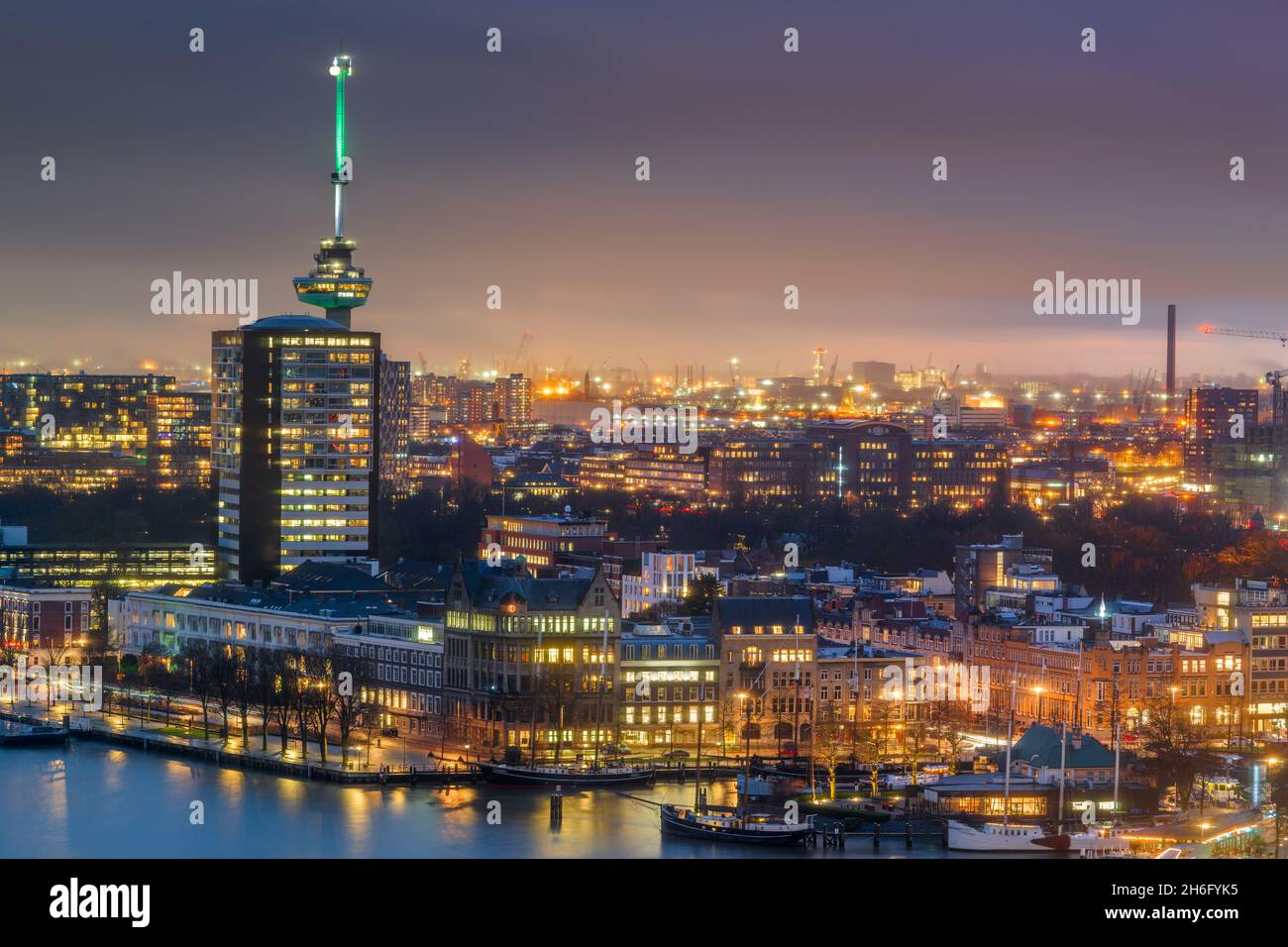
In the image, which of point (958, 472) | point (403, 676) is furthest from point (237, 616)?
point (958, 472)

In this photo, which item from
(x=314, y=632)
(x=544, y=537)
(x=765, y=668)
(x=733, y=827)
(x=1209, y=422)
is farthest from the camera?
(x=1209, y=422)

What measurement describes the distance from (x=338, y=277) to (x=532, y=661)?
98.2 feet

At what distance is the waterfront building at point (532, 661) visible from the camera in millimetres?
32531

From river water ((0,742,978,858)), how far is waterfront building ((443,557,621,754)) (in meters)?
2.74

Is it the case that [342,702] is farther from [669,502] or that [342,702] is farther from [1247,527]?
[669,502]

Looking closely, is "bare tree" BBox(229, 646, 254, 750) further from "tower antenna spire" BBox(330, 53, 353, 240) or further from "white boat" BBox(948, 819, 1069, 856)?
"tower antenna spire" BBox(330, 53, 353, 240)

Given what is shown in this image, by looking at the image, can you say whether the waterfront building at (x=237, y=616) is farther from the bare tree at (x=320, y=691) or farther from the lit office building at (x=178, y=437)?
the lit office building at (x=178, y=437)

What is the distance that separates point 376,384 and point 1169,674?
21632 mm

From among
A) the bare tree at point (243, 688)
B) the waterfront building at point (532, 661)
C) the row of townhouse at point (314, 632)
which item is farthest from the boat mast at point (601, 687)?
the bare tree at point (243, 688)

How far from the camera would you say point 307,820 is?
89.4ft

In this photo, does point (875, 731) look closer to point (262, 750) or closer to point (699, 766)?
point (699, 766)

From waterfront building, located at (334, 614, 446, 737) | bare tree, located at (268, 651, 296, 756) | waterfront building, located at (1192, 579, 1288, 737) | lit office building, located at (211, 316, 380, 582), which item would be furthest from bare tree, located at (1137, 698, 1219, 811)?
lit office building, located at (211, 316, 380, 582)

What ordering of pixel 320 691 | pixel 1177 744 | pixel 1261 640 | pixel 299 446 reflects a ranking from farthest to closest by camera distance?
1. pixel 299 446
2. pixel 1261 640
3. pixel 320 691
4. pixel 1177 744
